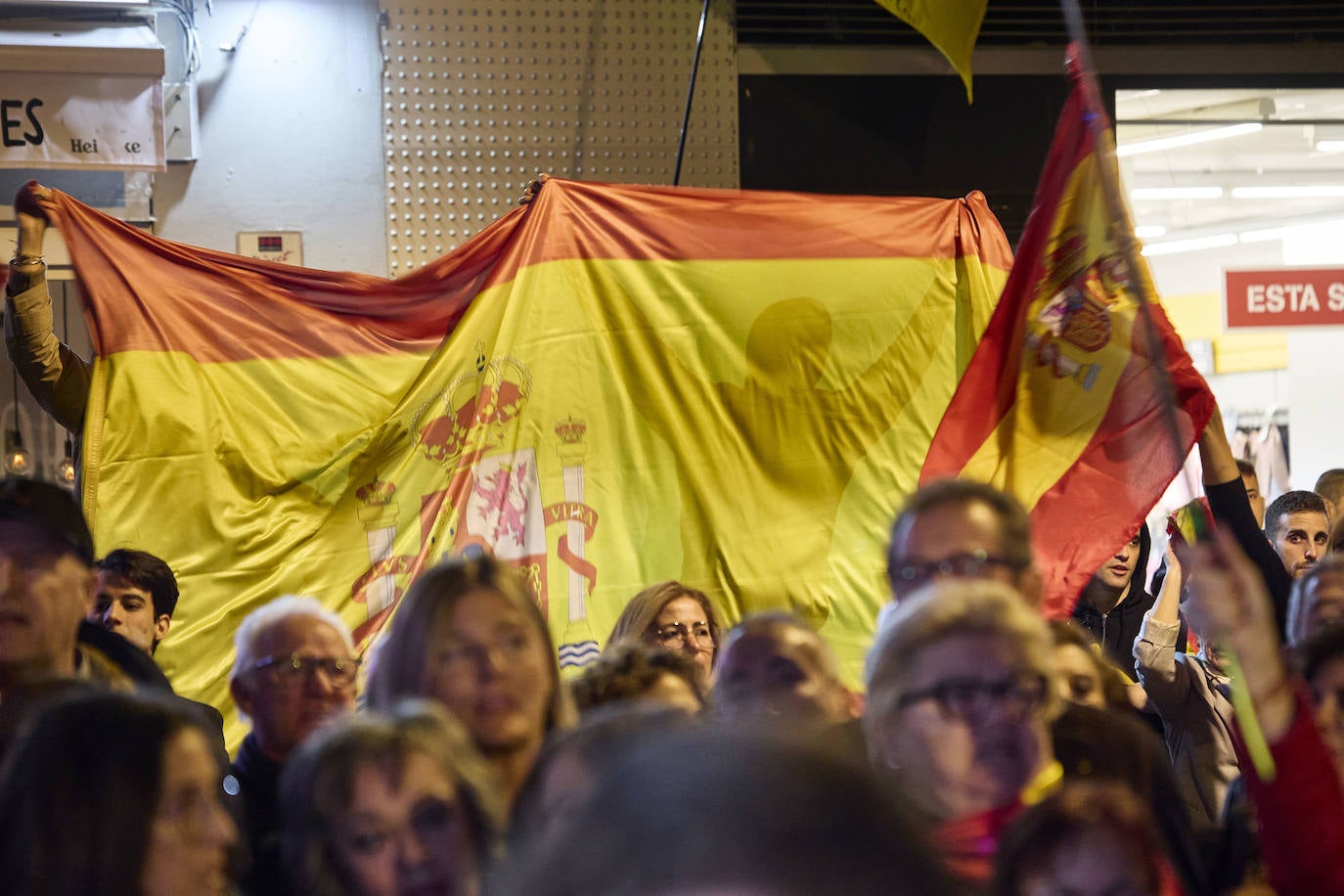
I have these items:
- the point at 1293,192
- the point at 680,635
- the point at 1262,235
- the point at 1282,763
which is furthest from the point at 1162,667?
the point at 1293,192

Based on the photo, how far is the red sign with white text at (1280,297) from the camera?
7203 millimetres

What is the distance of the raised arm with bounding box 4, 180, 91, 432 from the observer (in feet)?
13.1

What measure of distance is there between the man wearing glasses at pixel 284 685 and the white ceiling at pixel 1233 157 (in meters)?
5.65

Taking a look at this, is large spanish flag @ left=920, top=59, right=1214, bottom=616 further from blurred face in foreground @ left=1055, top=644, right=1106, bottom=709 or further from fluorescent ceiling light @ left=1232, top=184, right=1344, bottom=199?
fluorescent ceiling light @ left=1232, top=184, right=1344, bottom=199

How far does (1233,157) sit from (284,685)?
6.54 meters

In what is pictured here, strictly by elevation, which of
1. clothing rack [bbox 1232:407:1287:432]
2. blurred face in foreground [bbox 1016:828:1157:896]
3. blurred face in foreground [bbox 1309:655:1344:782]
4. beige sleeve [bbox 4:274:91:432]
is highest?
beige sleeve [bbox 4:274:91:432]

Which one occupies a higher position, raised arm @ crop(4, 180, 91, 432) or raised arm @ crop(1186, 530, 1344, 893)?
raised arm @ crop(4, 180, 91, 432)

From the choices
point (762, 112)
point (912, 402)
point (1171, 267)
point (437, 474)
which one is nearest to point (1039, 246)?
point (912, 402)

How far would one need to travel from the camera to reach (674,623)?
11.4 ft

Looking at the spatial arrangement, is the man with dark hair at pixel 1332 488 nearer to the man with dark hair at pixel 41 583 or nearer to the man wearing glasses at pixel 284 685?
the man wearing glasses at pixel 284 685

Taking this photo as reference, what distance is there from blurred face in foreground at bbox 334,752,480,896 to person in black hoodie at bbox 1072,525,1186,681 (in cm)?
320

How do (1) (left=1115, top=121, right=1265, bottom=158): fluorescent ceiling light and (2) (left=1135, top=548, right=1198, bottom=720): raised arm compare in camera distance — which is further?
(1) (left=1115, top=121, right=1265, bottom=158): fluorescent ceiling light

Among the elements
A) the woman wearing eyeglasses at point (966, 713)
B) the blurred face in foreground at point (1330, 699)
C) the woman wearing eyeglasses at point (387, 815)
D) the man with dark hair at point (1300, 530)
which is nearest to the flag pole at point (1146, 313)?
the blurred face in foreground at point (1330, 699)

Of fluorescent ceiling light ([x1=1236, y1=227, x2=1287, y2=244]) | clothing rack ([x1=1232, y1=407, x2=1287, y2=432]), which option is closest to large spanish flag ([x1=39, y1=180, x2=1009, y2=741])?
fluorescent ceiling light ([x1=1236, y1=227, x2=1287, y2=244])
